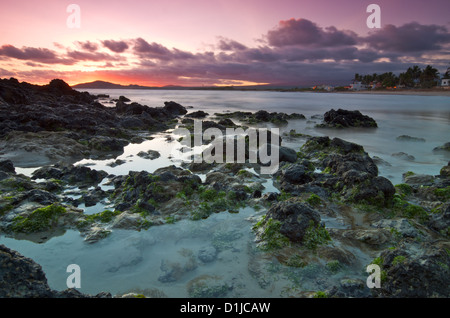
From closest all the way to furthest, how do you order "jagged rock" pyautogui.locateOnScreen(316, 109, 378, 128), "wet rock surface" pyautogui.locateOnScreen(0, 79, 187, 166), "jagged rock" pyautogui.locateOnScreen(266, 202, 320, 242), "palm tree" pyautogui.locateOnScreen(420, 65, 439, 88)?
"jagged rock" pyautogui.locateOnScreen(266, 202, 320, 242) → "wet rock surface" pyautogui.locateOnScreen(0, 79, 187, 166) → "jagged rock" pyautogui.locateOnScreen(316, 109, 378, 128) → "palm tree" pyautogui.locateOnScreen(420, 65, 439, 88)

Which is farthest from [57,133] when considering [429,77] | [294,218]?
[429,77]

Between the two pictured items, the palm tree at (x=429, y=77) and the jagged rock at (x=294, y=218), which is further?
the palm tree at (x=429, y=77)

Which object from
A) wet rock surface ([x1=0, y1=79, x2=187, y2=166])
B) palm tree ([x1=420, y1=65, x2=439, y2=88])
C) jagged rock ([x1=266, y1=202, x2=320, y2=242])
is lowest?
jagged rock ([x1=266, y1=202, x2=320, y2=242])

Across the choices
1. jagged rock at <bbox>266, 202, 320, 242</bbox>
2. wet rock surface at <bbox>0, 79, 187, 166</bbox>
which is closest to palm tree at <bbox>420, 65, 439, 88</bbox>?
wet rock surface at <bbox>0, 79, 187, 166</bbox>

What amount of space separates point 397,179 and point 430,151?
7.10 m

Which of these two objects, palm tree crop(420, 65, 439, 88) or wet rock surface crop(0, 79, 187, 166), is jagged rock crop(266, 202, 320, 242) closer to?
wet rock surface crop(0, 79, 187, 166)

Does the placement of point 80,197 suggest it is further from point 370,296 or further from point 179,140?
point 179,140

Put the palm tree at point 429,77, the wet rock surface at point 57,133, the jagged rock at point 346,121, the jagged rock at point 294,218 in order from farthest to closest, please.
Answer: the palm tree at point 429,77 < the jagged rock at point 346,121 < the wet rock surface at point 57,133 < the jagged rock at point 294,218

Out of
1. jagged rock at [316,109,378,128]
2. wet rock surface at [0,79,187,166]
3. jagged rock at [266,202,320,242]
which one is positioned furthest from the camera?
jagged rock at [316,109,378,128]

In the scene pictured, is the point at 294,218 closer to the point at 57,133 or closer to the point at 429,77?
the point at 57,133

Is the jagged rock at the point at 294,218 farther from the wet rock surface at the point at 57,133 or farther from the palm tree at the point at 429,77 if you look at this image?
the palm tree at the point at 429,77

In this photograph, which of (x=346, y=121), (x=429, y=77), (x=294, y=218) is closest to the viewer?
(x=294, y=218)

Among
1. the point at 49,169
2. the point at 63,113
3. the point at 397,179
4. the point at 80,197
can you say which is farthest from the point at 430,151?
the point at 63,113

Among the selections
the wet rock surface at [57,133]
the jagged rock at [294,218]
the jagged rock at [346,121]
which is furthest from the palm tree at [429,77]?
the jagged rock at [294,218]
